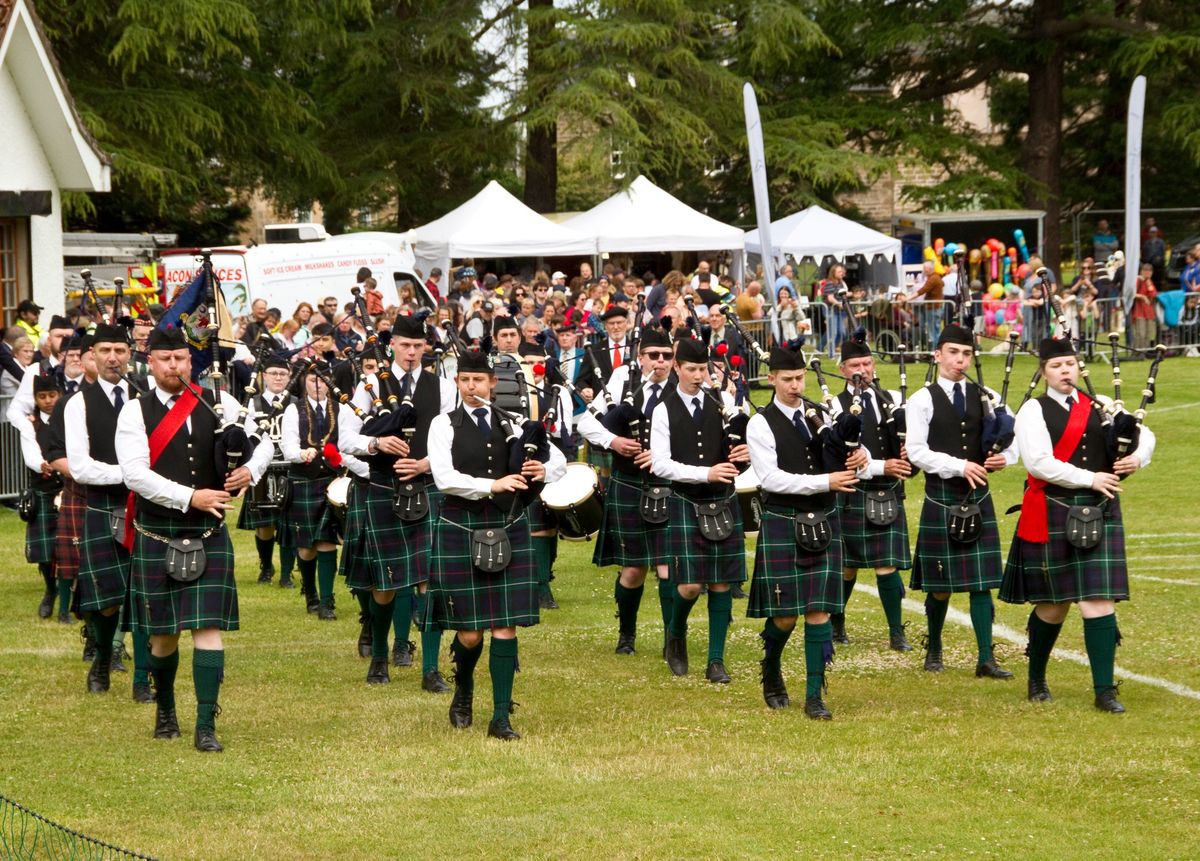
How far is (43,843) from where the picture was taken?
5.47 m

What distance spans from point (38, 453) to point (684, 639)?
339cm

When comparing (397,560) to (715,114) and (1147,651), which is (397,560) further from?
(715,114)

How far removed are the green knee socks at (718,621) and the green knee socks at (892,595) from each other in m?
0.89

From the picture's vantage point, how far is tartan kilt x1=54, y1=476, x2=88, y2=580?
27.7 feet

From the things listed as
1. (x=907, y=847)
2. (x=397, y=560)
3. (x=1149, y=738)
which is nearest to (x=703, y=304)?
(x=397, y=560)

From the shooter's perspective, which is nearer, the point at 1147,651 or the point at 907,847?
the point at 907,847

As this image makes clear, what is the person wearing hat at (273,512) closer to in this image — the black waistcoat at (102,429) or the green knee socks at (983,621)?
the black waistcoat at (102,429)

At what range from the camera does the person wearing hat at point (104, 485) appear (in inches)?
296

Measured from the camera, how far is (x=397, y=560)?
807 cm

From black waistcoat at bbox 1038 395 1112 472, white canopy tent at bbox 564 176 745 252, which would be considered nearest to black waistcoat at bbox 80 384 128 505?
black waistcoat at bbox 1038 395 1112 472

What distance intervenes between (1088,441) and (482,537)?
8.04ft

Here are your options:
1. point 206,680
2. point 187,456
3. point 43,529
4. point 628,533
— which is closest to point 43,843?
point 206,680

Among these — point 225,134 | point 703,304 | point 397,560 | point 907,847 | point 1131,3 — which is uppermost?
point 1131,3

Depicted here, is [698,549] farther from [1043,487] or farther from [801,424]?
[1043,487]
